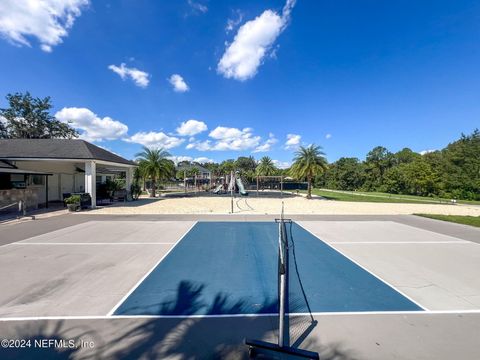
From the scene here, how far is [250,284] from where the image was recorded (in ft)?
17.8

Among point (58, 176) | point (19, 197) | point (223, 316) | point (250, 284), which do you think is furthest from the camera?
point (58, 176)

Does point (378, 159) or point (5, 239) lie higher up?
point (378, 159)

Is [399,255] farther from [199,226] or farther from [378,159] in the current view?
[378,159]

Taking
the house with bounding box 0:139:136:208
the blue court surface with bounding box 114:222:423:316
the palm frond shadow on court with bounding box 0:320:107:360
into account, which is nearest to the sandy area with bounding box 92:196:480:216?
the house with bounding box 0:139:136:208

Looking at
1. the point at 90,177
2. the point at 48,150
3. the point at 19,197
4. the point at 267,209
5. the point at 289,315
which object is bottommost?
the point at 289,315

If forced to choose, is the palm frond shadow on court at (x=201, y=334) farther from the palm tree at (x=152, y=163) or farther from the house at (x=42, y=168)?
the palm tree at (x=152, y=163)

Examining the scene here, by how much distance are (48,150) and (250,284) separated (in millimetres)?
Result: 22290

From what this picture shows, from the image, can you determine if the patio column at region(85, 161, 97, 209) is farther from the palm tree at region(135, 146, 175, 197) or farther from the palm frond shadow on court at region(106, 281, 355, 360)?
the palm frond shadow on court at region(106, 281, 355, 360)

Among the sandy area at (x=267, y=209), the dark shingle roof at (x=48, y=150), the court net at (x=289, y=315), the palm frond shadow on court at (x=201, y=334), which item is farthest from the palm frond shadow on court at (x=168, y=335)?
the dark shingle roof at (x=48, y=150)

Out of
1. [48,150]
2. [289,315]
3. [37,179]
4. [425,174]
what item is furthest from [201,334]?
[425,174]

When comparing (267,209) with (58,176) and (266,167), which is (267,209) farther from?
(266,167)

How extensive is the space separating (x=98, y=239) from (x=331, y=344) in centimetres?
918

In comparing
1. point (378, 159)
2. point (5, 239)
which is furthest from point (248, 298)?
point (378, 159)

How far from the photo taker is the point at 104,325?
376 cm
